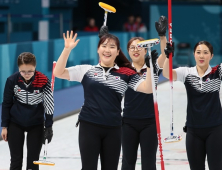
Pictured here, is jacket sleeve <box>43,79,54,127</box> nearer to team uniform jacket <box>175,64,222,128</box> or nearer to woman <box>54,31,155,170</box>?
woman <box>54,31,155,170</box>

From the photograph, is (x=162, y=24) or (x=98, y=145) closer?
(x=98, y=145)

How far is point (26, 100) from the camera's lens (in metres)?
6.39

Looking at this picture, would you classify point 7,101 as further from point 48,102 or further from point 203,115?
point 203,115

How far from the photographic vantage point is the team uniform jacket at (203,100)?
239 inches

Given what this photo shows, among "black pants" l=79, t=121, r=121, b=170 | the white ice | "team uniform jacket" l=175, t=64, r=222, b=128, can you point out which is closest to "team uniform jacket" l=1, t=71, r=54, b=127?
"black pants" l=79, t=121, r=121, b=170

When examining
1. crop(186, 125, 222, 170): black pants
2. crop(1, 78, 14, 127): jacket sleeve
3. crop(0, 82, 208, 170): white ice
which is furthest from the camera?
crop(0, 82, 208, 170): white ice

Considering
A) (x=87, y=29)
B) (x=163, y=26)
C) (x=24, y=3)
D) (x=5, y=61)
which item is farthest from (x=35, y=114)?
(x=87, y=29)

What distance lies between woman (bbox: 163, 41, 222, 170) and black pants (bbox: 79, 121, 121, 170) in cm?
98

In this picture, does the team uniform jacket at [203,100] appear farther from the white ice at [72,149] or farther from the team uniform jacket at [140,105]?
the white ice at [72,149]

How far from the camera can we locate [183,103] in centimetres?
1436

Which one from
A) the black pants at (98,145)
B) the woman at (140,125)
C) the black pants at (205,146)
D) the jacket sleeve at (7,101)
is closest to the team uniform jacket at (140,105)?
the woman at (140,125)

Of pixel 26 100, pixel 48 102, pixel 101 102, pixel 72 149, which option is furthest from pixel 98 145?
pixel 72 149

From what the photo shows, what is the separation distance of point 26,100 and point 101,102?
1235mm

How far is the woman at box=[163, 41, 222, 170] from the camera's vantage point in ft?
19.9
